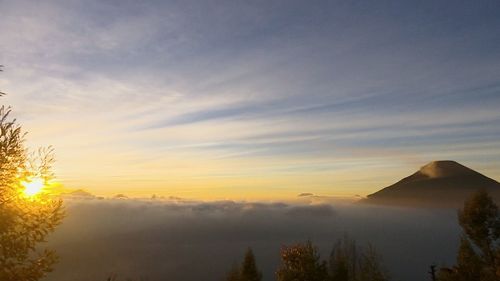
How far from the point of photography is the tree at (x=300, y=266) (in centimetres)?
4325

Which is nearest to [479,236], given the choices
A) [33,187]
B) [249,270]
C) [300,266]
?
[300,266]

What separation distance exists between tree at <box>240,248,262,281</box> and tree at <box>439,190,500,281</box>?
30.2 metres

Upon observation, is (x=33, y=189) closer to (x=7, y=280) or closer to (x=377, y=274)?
(x=7, y=280)

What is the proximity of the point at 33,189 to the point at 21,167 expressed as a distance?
3.27ft

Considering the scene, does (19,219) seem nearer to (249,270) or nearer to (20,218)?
(20,218)

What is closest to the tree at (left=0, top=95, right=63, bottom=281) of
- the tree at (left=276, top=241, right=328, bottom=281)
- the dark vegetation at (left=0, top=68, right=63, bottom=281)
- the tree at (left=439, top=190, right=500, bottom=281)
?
the dark vegetation at (left=0, top=68, right=63, bottom=281)

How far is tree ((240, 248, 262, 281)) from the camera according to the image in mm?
69125

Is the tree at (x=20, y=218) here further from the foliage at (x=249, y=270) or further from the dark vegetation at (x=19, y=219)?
the foliage at (x=249, y=270)

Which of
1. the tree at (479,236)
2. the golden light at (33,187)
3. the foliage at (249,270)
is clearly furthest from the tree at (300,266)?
the golden light at (33,187)

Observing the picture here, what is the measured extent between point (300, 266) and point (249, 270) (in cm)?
2799

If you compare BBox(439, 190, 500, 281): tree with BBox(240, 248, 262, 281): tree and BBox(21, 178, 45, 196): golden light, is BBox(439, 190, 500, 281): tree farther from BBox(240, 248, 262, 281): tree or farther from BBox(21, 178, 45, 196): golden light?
BBox(21, 178, 45, 196): golden light

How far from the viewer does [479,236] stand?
50.7 m

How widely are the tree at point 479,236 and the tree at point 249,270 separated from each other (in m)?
30.2

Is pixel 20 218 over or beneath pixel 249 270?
over
